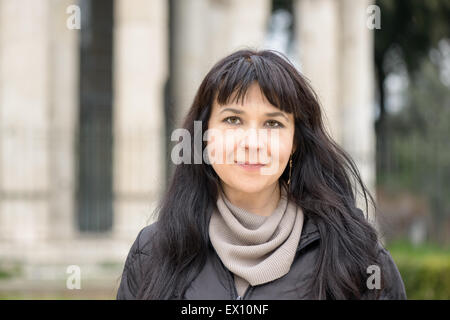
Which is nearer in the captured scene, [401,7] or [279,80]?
[279,80]

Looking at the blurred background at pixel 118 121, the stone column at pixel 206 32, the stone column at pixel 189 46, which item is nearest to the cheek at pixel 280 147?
the blurred background at pixel 118 121

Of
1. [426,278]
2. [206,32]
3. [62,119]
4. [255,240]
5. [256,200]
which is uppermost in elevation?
[206,32]

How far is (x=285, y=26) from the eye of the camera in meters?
29.2

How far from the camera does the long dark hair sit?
100 inches

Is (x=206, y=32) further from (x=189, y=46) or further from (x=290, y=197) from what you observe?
(x=290, y=197)

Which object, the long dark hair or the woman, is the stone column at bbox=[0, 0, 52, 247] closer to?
the long dark hair

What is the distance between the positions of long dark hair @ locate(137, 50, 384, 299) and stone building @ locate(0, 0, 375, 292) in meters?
7.13

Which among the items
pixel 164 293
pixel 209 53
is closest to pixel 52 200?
pixel 209 53

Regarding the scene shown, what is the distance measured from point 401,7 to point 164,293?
2474 cm

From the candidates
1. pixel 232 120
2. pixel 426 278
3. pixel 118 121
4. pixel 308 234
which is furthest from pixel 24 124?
pixel 308 234

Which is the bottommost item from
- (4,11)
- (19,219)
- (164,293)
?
(19,219)

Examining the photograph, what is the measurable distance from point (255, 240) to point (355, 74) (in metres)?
14.0

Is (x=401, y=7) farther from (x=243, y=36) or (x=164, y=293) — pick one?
(x=164, y=293)

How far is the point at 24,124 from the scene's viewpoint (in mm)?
12766
